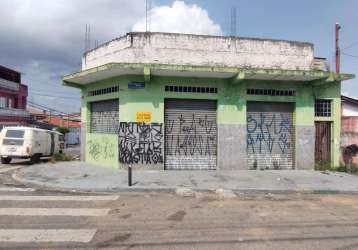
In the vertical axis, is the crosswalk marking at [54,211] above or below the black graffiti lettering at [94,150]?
below

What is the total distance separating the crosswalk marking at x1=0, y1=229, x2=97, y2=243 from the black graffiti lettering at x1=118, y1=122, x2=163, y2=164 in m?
8.96

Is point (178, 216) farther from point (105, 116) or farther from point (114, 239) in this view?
point (105, 116)

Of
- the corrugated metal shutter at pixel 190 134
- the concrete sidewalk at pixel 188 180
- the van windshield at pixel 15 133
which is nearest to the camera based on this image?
the concrete sidewalk at pixel 188 180

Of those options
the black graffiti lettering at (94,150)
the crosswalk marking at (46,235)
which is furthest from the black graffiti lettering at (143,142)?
the crosswalk marking at (46,235)

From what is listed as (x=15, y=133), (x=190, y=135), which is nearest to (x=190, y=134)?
(x=190, y=135)

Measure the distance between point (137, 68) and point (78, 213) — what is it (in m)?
7.62

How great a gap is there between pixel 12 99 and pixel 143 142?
117ft

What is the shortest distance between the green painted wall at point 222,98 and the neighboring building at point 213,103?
1.7 inches

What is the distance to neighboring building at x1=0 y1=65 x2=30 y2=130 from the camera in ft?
130

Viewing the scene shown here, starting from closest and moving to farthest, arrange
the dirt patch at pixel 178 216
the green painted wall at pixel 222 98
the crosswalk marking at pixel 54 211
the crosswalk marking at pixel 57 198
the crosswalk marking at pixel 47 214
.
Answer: the crosswalk marking at pixel 47 214 < the dirt patch at pixel 178 216 < the crosswalk marking at pixel 54 211 < the crosswalk marking at pixel 57 198 < the green painted wall at pixel 222 98

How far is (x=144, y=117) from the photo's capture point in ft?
51.3

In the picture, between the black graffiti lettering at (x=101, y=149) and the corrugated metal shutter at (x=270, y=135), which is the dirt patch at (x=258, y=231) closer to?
the corrugated metal shutter at (x=270, y=135)

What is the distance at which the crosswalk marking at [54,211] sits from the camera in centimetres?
790

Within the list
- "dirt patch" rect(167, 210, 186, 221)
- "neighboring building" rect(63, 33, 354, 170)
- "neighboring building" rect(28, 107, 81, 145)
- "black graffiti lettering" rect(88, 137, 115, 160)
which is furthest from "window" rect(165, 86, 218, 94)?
"neighboring building" rect(28, 107, 81, 145)
